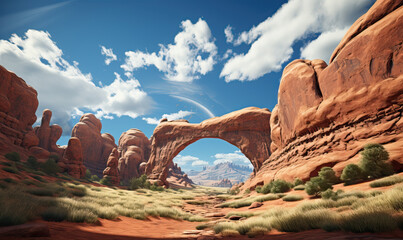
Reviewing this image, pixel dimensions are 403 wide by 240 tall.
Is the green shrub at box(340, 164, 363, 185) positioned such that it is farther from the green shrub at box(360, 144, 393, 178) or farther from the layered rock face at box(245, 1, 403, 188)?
the layered rock face at box(245, 1, 403, 188)

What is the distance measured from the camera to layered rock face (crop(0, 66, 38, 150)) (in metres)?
28.2

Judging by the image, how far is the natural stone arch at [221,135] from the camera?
31578 millimetres

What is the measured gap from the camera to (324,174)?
29.7ft

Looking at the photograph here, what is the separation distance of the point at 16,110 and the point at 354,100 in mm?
46100

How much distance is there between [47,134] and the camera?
40438 millimetres

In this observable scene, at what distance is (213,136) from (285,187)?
22.5m

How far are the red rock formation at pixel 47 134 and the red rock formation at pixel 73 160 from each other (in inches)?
616

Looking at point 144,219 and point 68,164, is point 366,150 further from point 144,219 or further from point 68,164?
point 68,164

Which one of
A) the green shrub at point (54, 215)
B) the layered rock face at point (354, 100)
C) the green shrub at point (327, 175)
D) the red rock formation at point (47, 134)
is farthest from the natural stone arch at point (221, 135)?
the green shrub at point (54, 215)

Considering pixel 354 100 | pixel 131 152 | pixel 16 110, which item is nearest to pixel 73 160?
pixel 16 110

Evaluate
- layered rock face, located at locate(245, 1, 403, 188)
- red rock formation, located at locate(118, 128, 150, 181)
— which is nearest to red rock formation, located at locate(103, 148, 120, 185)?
red rock formation, located at locate(118, 128, 150, 181)

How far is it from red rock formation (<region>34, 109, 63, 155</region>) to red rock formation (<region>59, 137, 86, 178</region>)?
51.3ft

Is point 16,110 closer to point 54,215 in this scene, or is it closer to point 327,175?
point 54,215

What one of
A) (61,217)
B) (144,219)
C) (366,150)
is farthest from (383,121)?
(61,217)
